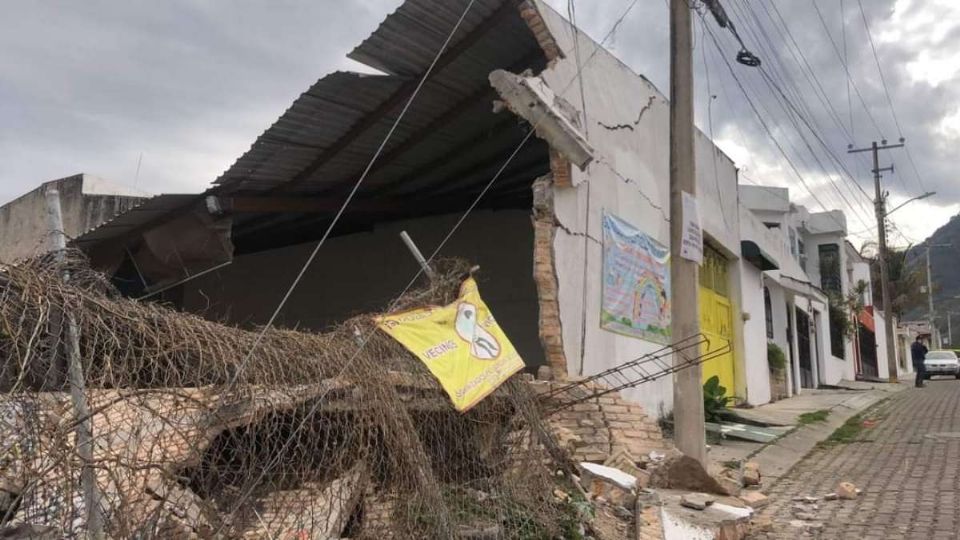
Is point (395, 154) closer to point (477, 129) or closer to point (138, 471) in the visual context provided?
point (477, 129)

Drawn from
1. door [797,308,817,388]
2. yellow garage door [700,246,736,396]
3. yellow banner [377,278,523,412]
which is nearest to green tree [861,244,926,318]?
door [797,308,817,388]

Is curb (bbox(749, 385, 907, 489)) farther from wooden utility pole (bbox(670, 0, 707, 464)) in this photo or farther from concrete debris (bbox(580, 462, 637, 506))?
concrete debris (bbox(580, 462, 637, 506))

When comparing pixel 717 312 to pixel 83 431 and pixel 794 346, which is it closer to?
pixel 794 346

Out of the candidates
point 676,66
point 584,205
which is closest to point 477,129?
point 584,205

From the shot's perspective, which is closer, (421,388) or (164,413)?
(164,413)

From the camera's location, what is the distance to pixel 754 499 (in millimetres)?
7012

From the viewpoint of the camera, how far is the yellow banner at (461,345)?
452 centimetres

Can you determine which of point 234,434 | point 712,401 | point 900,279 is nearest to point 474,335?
point 234,434

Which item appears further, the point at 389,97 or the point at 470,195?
the point at 470,195

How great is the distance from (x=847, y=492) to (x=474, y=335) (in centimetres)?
438

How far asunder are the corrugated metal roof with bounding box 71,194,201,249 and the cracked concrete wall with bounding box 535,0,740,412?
14.9 ft

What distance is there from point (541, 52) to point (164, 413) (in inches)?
250

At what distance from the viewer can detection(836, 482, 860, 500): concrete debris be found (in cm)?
712

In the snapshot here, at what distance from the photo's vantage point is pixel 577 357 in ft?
25.6
